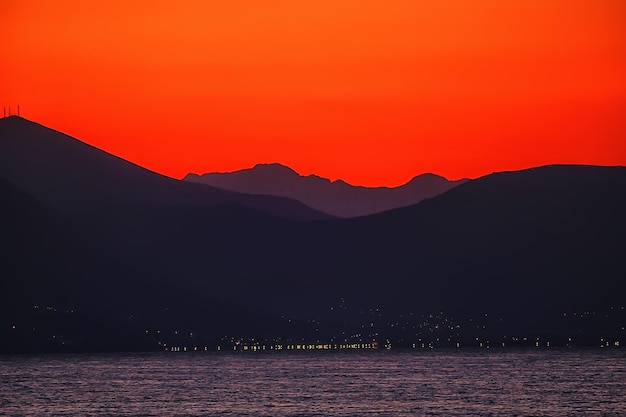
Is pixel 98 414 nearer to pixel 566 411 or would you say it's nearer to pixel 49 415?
pixel 49 415

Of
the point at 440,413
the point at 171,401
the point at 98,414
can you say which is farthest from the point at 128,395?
the point at 440,413

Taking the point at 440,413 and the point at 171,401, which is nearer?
the point at 440,413

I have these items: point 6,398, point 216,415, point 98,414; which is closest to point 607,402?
point 216,415

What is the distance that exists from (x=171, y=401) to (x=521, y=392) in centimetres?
5128

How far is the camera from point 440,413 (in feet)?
522

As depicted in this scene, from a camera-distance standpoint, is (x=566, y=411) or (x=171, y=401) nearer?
(x=566, y=411)

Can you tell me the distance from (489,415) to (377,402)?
23.2 m

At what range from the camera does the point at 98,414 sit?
163000 mm

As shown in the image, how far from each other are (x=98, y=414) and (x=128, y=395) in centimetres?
3447

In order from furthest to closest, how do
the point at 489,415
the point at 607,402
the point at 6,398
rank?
the point at 6,398
the point at 607,402
the point at 489,415

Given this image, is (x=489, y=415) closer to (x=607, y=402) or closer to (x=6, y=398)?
(x=607, y=402)

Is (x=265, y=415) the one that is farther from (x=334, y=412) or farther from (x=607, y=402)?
(x=607, y=402)

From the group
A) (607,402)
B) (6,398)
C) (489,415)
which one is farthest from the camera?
(6,398)

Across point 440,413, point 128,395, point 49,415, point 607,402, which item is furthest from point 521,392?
point 49,415
